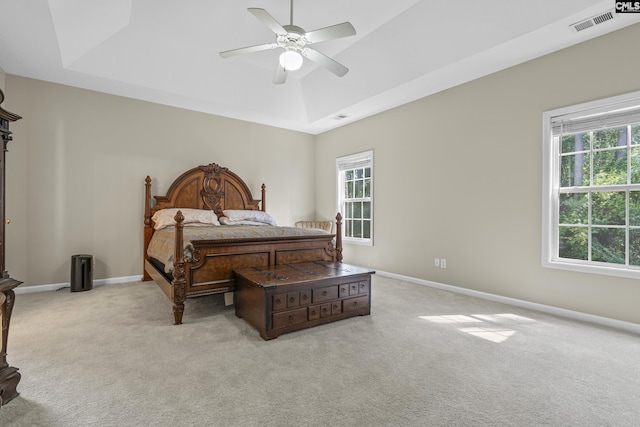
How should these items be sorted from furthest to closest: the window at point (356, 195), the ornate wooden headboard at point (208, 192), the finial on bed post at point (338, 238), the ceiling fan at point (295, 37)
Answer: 1. the window at point (356, 195)
2. the ornate wooden headboard at point (208, 192)
3. the finial on bed post at point (338, 238)
4. the ceiling fan at point (295, 37)

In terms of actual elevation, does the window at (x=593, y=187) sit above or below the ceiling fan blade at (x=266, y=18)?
below

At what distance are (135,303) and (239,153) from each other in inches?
121

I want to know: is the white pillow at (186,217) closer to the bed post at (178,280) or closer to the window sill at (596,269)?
the bed post at (178,280)

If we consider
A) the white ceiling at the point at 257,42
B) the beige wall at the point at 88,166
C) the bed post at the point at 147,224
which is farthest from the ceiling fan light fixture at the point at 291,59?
the bed post at the point at 147,224

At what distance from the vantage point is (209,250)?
9.66ft

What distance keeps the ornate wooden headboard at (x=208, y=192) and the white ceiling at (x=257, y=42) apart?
3.63 ft

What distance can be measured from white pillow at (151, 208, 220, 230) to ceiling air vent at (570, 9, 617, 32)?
15.4 feet

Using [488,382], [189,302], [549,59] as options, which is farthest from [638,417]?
[189,302]

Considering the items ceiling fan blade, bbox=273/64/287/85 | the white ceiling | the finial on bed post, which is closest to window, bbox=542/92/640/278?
the white ceiling

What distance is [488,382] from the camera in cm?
185

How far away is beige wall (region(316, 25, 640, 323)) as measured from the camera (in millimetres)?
2910

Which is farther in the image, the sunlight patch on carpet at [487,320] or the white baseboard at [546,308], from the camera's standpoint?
the white baseboard at [546,308]

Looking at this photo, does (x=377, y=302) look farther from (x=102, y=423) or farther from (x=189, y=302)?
(x=102, y=423)

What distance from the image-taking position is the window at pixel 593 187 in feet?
9.26
